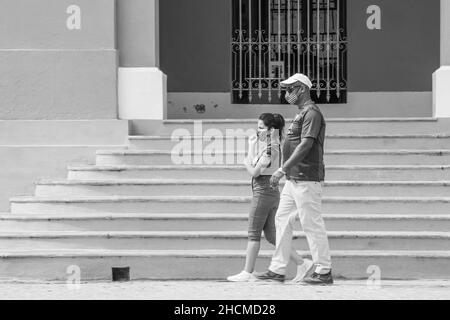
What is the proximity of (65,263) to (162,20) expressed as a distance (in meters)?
6.28

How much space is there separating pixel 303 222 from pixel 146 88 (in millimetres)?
4012

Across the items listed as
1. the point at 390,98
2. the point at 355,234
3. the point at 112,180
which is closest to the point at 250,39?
the point at 390,98

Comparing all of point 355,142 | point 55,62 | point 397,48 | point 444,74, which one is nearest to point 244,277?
point 355,142

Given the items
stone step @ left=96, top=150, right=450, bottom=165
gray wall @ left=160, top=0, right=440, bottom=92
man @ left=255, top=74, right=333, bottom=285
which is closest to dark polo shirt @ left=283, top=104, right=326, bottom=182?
man @ left=255, top=74, right=333, bottom=285

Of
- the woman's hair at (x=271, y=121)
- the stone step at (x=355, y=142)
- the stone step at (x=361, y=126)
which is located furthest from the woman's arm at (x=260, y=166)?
the stone step at (x=361, y=126)

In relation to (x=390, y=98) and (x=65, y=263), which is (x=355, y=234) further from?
(x=390, y=98)

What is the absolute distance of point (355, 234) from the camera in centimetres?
917

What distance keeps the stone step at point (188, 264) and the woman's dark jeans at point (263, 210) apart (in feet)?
1.13

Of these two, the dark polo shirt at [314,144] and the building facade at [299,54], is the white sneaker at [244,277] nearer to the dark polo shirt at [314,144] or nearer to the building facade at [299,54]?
the dark polo shirt at [314,144]

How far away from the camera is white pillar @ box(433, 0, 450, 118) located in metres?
11.6

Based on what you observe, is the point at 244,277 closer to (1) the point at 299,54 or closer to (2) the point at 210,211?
(2) the point at 210,211

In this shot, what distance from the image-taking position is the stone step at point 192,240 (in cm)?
919

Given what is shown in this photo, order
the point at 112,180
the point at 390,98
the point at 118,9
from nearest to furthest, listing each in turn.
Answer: the point at 112,180, the point at 118,9, the point at 390,98

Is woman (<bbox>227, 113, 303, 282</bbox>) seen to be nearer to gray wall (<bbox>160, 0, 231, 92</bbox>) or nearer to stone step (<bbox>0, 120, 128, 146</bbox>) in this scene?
stone step (<bbox>0, 120, 128, 146</bbox>)
